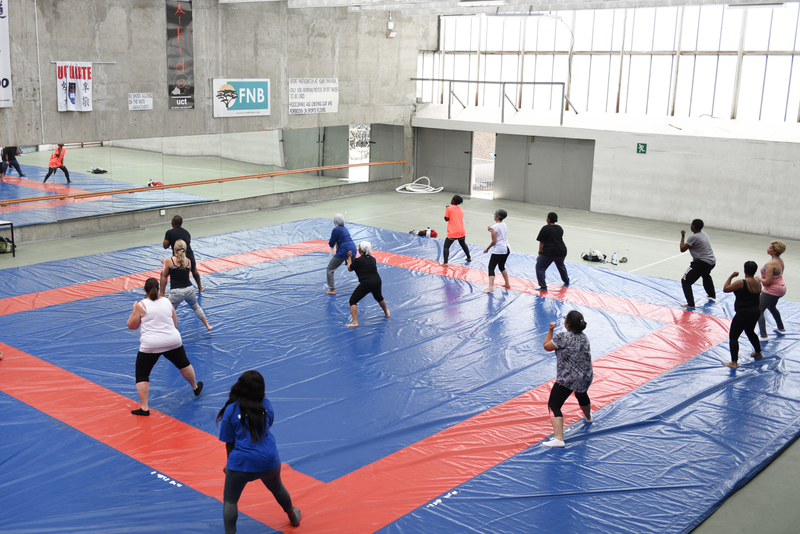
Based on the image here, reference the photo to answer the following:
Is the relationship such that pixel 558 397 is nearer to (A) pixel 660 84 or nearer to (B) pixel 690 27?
(A) pixel 660 84

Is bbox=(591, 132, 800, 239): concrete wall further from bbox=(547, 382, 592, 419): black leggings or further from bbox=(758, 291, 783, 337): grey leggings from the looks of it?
bbox=(547, 382, 592, 419): black leggings

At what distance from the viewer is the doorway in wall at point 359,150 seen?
23344 millimetres

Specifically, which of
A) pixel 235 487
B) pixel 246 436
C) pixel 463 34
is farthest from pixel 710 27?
pixel 235 487

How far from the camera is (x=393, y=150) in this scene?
2497cm

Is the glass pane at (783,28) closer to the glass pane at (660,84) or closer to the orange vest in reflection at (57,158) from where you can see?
the glass pane at (660,84)

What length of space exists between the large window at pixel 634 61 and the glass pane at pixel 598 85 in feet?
0.10

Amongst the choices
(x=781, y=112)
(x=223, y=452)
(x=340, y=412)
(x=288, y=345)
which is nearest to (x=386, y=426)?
(x=340, y=412)

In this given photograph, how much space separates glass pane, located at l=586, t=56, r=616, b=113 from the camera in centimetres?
2164

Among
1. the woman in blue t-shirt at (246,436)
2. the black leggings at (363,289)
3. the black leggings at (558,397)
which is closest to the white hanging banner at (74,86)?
the black leggings at (363,289)

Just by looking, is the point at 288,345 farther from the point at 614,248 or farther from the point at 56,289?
the point at 614,248

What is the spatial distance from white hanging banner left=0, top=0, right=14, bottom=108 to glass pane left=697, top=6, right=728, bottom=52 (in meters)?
17.4

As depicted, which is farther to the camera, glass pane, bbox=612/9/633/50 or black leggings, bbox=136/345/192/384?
glass pane, bbox=612/9/633/50

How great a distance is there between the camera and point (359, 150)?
23734 millimetres

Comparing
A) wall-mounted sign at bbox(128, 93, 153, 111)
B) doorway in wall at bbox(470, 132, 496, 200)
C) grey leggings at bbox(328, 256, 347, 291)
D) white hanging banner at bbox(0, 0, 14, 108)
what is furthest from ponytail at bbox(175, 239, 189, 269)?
doorway in wall at bbox(470, 132, 496, 200)
